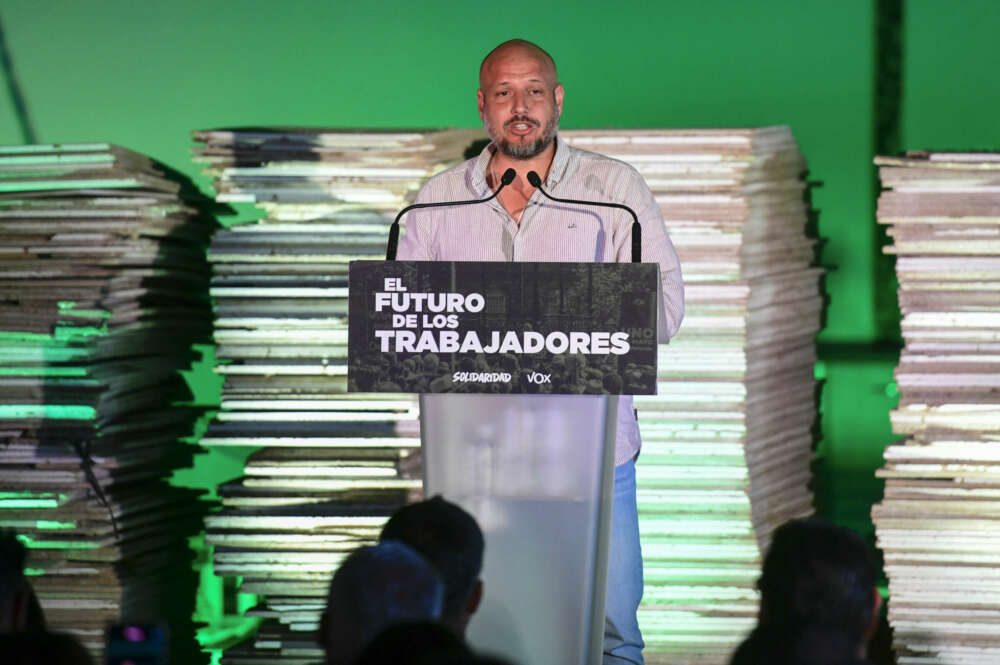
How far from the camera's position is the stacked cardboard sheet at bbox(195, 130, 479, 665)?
5336mm

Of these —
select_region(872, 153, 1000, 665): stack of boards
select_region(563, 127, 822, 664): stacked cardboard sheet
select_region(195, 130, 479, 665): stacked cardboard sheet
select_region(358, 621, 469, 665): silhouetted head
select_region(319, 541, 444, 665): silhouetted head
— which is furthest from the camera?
select_region(195, 130, 479, 665): stacked cardboard sheet

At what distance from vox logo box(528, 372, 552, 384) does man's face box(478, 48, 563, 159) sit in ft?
3.06

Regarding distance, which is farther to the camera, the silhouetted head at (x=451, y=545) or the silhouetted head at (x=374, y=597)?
the silhouetted head at (x=451, y=545)

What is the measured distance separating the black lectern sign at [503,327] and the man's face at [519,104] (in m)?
0.81

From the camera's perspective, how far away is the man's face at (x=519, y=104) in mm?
4031

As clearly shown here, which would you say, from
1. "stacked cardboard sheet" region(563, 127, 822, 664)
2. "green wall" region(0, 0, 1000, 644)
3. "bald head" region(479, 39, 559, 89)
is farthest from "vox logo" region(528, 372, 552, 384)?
"green wall" region(0, 0, 1000, 644)

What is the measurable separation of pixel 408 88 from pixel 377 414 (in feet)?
5.00

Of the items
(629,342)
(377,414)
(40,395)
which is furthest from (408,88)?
(629,342)

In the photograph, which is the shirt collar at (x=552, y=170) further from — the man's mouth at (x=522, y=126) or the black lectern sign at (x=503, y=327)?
the black lectern sign at (x=503, y=327)

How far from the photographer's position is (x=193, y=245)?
6020 mm

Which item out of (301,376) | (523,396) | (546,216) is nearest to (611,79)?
(301,376)

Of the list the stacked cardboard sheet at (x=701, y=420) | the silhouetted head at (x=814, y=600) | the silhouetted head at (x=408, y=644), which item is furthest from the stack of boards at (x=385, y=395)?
the silhouetted head at (x=408, y=644)

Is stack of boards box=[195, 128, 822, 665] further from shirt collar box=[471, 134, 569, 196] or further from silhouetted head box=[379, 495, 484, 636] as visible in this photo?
silhouetted head box=[379, 495, 484, 636]

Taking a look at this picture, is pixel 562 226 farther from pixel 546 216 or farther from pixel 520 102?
pixel 520 102
